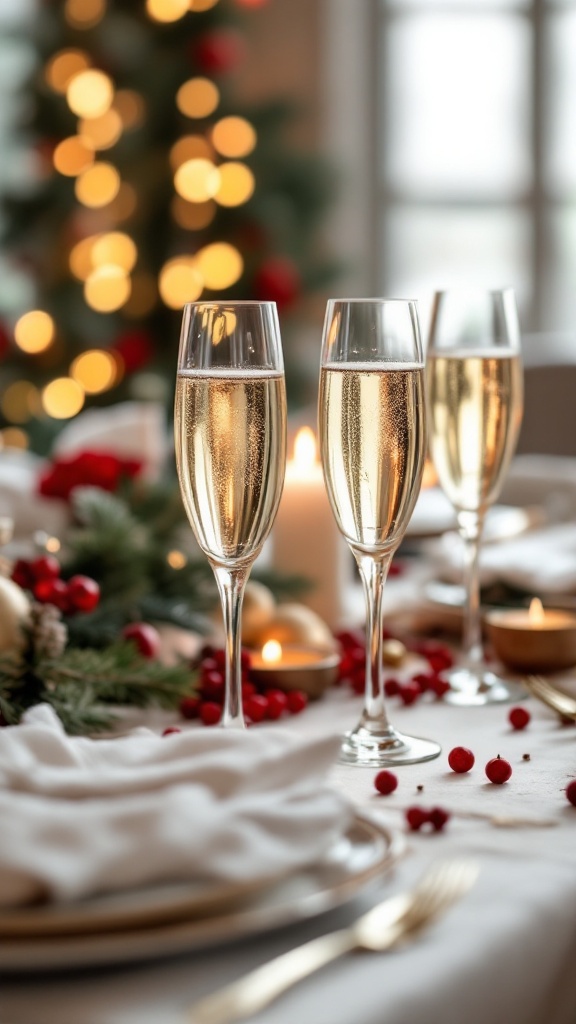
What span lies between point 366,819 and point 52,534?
760 mm

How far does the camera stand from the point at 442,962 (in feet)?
1.77

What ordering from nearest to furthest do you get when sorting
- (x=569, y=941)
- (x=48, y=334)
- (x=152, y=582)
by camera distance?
(x=569, y=941)
(x=152, y=582)
(x=48, y=334)

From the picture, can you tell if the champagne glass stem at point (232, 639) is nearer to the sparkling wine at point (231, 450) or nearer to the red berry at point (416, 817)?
the sparkling wine at point (231, 450)

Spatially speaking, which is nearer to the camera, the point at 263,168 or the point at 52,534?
the point at 52,534

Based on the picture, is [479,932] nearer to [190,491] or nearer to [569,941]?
[569,941]

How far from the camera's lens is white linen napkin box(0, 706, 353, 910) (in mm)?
544

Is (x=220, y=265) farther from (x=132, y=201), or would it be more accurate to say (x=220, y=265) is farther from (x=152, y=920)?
(x=152, y=920)

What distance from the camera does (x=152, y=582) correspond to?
47.4 inches

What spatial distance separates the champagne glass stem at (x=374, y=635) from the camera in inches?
34.3

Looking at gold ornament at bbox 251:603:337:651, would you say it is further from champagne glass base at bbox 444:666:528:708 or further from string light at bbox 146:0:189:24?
string light at bbox 146:0:189:24

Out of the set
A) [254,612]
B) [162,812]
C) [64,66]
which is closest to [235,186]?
[64,66]

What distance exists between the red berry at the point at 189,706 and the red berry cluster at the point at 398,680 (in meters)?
0.15

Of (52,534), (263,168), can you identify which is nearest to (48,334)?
(263,168)

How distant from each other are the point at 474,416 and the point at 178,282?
346 cm
